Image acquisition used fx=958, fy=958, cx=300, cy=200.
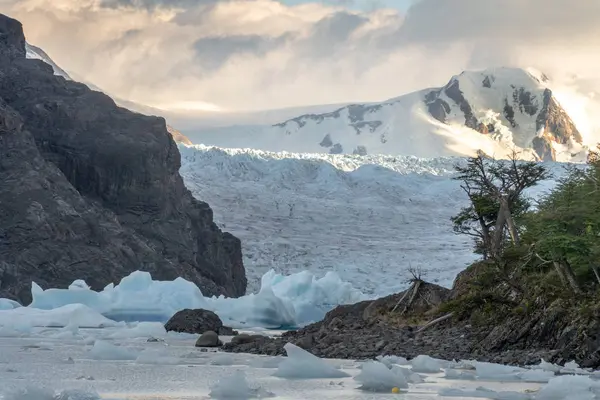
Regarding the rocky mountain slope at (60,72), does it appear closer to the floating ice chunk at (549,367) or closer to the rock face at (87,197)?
the rock face at (87,197)

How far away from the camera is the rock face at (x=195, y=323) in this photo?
101 ft

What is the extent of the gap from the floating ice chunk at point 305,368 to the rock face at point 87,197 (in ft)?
135

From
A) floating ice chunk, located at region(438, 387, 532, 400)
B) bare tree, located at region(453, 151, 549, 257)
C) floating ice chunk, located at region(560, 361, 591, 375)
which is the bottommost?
floating ice chunk, located at region(560, 361, 591, 375)

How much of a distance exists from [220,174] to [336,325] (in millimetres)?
63280

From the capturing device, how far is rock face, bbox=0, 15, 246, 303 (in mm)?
56688

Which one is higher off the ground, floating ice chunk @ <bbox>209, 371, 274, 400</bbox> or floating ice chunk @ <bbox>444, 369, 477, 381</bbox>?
floating ice chunk @ <bbox>209, 371, 274, 400</bbox>

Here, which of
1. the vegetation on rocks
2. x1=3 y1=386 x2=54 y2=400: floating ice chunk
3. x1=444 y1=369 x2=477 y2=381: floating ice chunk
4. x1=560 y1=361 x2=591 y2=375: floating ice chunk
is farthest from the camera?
the vegetation on rocks

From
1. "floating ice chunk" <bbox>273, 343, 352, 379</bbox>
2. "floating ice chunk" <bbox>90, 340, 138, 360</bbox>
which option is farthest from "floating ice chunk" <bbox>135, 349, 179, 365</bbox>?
"floating ice chunk" <bbox>273, 343, 352, 379</bbox>

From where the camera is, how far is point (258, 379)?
13.9m

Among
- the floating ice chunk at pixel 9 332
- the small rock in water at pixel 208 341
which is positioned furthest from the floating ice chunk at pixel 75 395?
the floating ice chunk at pixel 9 332

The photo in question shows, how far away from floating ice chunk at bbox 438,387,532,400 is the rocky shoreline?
4.31 meters

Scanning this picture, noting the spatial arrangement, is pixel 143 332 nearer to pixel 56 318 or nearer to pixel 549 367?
pixel 56 318

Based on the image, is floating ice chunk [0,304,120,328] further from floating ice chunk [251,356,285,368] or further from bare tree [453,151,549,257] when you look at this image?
floating ice chunk [251,356,285,368]

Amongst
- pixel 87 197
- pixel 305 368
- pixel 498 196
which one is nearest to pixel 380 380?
pixel 305 368
